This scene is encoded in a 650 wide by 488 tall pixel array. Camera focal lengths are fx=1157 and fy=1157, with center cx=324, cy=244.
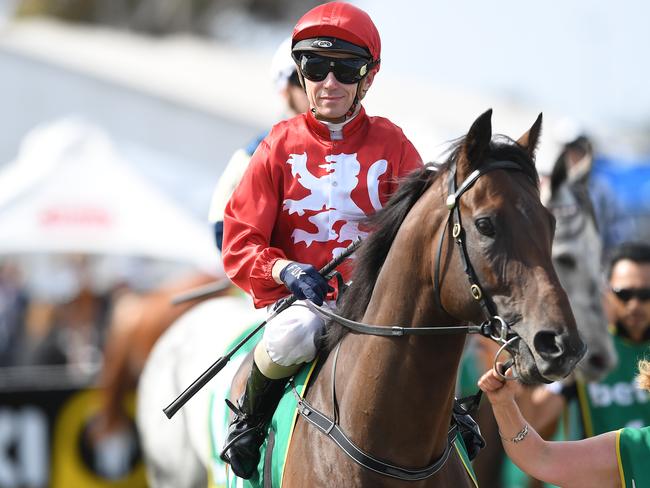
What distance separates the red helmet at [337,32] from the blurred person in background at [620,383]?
303 centimetres

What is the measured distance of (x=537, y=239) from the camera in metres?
3.29

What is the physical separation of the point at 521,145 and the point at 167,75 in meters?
21.3

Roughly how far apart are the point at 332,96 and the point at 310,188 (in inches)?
13.0

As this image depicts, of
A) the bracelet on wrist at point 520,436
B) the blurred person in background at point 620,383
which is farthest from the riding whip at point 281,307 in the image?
the blurred person in background at point 620,383

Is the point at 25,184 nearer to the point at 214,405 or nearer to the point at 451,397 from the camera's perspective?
the point at 214,405

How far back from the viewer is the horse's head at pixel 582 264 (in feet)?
21.1

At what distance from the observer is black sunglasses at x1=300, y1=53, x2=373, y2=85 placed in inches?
158

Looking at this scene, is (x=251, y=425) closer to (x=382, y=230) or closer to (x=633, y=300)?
(x=382, y=230)

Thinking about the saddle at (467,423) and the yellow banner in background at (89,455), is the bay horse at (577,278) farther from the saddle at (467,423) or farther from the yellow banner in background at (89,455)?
the yellow banner in background at (89,455)

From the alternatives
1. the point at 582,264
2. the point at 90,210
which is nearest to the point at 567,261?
the point at 582,264

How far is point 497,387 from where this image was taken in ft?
11.9

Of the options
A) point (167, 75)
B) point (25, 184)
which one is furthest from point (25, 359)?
point (167, 75)

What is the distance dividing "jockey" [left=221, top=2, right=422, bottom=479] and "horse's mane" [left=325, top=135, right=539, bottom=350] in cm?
16

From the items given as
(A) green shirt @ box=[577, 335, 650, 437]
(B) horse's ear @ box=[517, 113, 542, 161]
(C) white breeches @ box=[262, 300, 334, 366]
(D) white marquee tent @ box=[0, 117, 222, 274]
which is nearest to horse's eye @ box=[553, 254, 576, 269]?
(A) green shirt @ box=[577, 335, 650, 437]
